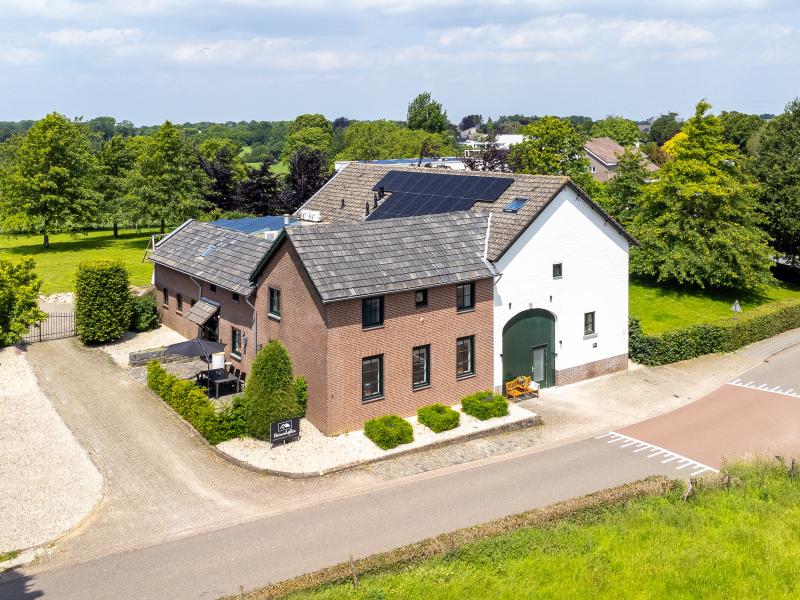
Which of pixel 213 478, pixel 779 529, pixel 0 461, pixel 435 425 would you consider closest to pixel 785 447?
pixel 779 529

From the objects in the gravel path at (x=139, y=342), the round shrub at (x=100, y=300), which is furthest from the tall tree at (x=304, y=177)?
the round shrub at (x=100, y=300)

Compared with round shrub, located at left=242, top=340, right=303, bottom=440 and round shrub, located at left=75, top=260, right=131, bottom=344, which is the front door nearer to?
round shrub, located at left=242, top=340, right=303, bottom=440

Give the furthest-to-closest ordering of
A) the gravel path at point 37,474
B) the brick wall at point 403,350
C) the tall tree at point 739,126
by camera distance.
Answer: the tall tree at point 739,126 → the brick wall at point 403,350 → the gravel path at point 37,474

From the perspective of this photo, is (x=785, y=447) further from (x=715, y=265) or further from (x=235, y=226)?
(x=235, y=226)

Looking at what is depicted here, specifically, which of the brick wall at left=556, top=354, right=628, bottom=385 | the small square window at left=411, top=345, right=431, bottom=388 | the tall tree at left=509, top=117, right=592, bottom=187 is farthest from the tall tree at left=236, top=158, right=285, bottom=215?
the small square window at left=411, top=345, right=431, bottom=388

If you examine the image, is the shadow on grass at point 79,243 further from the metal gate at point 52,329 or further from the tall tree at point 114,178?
the metal gate at point 52,329

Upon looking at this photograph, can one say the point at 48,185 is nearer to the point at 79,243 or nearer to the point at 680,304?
the point at 79,243
